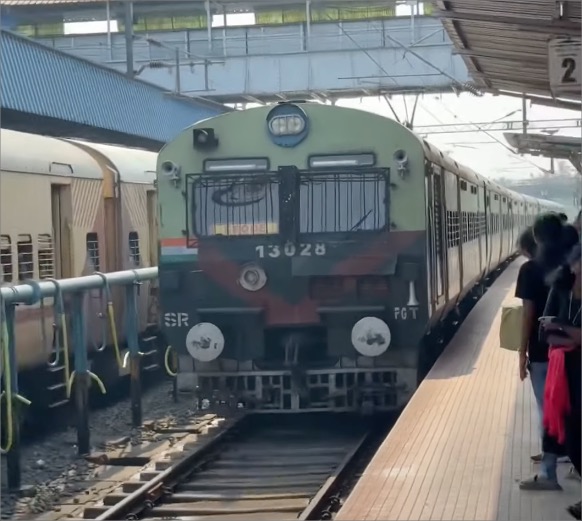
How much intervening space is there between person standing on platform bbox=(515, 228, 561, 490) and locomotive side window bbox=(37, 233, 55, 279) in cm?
558

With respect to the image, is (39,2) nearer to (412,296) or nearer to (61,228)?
(61,228)

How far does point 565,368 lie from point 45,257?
21.1 ft

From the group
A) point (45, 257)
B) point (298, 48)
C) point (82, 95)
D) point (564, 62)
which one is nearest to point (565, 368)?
point (564, 62)

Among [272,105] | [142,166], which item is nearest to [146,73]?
[142,166]

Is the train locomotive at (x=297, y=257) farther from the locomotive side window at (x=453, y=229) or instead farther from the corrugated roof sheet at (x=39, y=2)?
the corrugated roof sheet at (x=39, y=2)

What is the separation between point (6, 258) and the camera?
9781 mm

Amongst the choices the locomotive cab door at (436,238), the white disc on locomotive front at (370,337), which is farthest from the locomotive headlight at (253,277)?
the locomotive cab door at (436,238)

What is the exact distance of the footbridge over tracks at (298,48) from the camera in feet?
62.9

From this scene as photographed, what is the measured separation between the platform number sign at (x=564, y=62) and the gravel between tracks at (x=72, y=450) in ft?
15.0

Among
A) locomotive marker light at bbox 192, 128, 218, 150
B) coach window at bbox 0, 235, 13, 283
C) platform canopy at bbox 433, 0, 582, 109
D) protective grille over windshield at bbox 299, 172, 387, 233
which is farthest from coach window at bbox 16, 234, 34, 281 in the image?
platform canopy at bbox 433, 0, 582, 109

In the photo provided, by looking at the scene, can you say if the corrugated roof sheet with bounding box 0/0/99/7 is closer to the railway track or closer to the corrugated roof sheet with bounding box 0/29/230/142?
the corrugated roof sheet with bounding box 0/29/230/142

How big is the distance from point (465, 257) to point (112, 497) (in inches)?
294

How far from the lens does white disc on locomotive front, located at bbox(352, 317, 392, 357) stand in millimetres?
9531

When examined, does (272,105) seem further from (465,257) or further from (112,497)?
(465,257)
